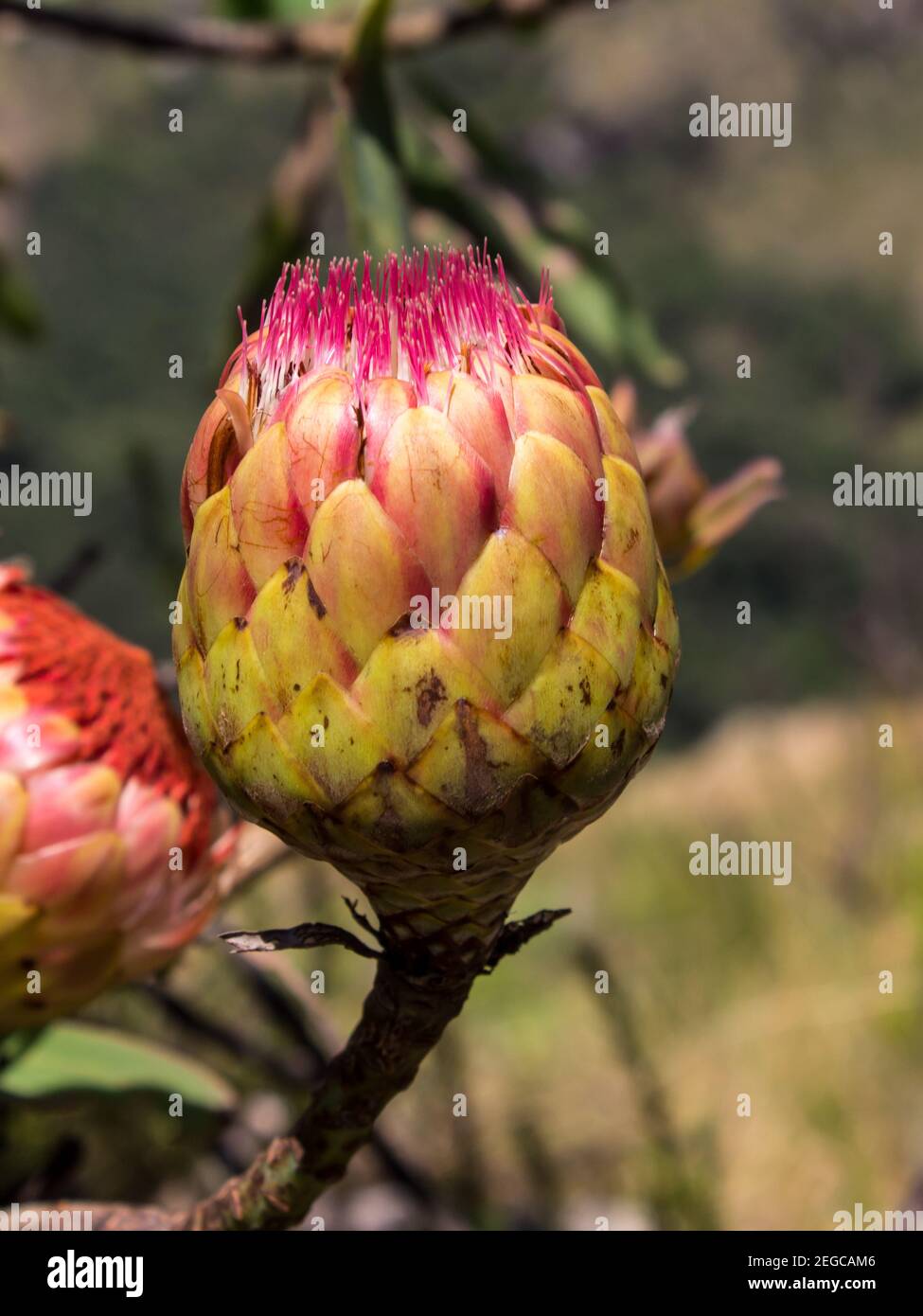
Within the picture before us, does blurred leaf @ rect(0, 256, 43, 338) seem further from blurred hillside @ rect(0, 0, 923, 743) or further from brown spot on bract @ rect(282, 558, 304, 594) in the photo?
blurred hillside @ rect(0, 0, 923, 743)

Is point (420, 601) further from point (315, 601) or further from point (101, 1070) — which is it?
point (101, 1070)

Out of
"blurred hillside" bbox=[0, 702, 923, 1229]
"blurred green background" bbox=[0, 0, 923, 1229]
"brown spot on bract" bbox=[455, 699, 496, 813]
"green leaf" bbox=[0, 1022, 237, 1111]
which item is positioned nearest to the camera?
"brown spot on bract" bbox=[455, 699, 496, 813]

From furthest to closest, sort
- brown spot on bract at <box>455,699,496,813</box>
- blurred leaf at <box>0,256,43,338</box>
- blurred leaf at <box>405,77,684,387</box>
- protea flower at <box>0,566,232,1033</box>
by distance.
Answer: blurred leaf at <box>0,256,43,338</box>
blurred leaf at <box>405,77,684,387</box>
protea flower at <box>0,566,232,1033</box>
brown spot on bract at <box>455,699,496,813</box>

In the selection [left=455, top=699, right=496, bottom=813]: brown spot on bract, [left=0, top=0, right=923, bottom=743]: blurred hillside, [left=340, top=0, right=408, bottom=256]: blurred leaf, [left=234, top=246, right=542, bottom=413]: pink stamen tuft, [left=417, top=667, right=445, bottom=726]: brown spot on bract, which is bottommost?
[left=455, top=699, right=496, bottom=813]: brown spot on bract

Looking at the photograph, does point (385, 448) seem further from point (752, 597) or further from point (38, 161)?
point (38, 161)

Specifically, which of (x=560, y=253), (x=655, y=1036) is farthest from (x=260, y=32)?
(x=655, y=1036)

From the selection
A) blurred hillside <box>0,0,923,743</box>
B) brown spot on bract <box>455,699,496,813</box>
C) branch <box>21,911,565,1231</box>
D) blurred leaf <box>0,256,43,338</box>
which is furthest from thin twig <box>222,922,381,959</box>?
blurred hillside <box>0,0,923,743</box>

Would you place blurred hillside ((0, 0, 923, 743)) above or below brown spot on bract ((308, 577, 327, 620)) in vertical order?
above

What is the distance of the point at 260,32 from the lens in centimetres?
Answer: 142

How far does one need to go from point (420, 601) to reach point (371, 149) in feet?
2.18

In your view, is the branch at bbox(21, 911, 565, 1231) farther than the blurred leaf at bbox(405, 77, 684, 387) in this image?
No

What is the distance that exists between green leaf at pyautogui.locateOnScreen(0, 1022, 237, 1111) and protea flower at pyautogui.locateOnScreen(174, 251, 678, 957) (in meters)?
0.44

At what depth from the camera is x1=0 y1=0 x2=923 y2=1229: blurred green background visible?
60.0 inches

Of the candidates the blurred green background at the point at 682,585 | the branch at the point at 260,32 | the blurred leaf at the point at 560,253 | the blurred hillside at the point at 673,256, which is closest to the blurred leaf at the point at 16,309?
the blurred green background at the point at 682,585
